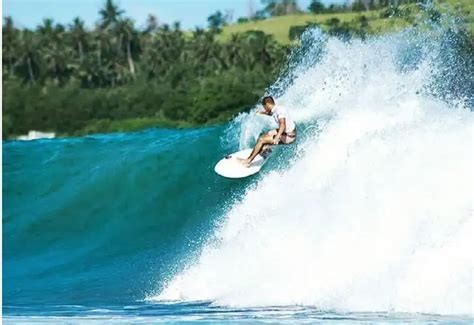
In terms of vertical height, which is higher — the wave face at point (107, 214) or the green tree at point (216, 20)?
the wave face at point (107, 214)

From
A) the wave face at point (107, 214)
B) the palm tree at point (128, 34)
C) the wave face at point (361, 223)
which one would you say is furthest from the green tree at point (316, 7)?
the wave face at point (361, 223)

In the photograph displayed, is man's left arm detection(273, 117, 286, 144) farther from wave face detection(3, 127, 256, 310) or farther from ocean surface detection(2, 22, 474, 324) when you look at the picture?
wave face detection(3, 127, 256, 310)

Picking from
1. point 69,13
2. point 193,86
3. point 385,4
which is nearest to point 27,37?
point 69,13

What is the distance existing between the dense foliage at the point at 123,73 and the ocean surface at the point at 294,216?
24266 millimetres

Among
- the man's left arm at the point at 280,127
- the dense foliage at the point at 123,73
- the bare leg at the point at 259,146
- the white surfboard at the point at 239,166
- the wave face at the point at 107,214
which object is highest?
the man's left arm at the point at 280,127

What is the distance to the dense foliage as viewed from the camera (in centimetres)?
4422

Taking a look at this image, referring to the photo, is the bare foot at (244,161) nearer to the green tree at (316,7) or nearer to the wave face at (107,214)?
the wave face at (107,214)

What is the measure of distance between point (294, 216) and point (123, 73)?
47.4 metres

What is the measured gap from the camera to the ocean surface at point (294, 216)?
324 inches

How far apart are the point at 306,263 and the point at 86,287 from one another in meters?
3.16

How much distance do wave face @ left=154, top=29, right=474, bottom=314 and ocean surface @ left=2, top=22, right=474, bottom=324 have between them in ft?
0.05

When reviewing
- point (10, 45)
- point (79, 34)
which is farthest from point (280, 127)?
point (79, 34)

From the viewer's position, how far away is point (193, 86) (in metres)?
47.5

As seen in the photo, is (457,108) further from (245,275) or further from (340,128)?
(245,275)
